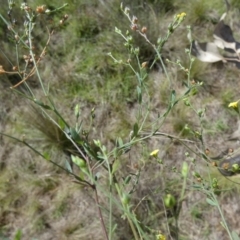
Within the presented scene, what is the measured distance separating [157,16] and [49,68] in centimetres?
59

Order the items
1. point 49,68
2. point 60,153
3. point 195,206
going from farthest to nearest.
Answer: point 49,68
point 60,153
point 195,206

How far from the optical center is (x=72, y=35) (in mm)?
2357

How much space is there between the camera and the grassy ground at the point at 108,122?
1.93 meters

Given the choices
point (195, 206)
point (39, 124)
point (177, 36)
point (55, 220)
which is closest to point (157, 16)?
point (177, 36)

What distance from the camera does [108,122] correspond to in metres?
2.15

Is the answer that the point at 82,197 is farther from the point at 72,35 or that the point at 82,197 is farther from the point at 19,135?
the point at 72,35

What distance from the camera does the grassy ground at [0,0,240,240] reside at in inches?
76.1

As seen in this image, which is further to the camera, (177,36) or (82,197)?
(177,36)

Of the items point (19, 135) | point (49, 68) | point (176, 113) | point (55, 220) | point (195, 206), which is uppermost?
point (49, 68)

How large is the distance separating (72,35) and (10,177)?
0.78 meters

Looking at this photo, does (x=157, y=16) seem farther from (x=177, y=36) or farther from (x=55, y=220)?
(x=55, y=220)

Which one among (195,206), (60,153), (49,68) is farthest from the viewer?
(49,68)

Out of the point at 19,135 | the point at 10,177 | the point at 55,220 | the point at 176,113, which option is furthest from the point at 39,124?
the point at 176,113

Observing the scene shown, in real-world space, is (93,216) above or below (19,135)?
below
